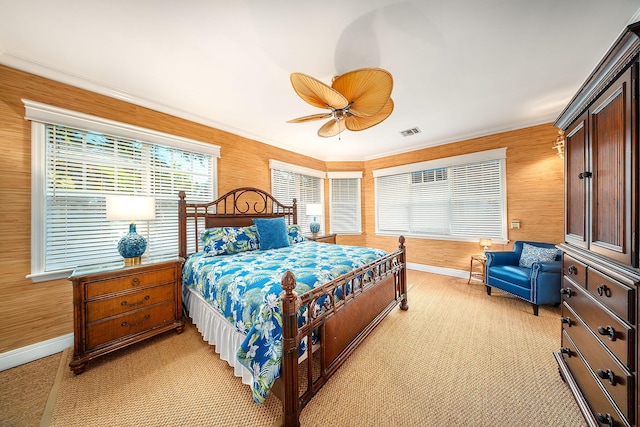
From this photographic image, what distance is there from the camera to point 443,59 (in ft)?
6.89

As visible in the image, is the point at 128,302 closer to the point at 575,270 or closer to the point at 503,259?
the point at 575,270

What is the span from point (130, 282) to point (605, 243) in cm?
360

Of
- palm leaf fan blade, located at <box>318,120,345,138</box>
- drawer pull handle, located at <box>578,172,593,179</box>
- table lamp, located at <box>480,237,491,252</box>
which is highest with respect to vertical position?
palm leaf fan blade, located at <box>318,120,345,138</box>

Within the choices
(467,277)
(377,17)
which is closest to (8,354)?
(377,17)

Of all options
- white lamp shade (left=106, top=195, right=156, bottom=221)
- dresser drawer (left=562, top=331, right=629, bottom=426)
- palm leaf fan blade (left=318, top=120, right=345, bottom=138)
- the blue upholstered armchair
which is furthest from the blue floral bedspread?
the blue upholstered armchair

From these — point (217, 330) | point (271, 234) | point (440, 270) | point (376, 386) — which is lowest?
point (376, 386)

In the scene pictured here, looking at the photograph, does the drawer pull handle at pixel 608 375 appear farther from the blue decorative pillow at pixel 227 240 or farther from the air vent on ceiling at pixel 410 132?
the air vent on ceiling at pixel 410 132

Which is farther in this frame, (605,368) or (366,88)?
(366,88)

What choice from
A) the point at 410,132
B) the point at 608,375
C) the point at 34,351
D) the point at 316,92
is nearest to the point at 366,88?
the point at 316,92

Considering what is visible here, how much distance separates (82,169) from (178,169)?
94 cm

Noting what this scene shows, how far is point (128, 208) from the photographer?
7.14 feet

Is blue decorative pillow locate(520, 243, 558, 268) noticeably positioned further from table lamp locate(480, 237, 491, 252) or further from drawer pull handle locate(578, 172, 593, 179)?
drawer pull handle locate(578, 172, 593, 179)

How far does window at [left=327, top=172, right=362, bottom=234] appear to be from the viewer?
18.5 feet

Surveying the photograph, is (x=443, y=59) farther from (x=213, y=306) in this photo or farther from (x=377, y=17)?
(x=213, y=306)
